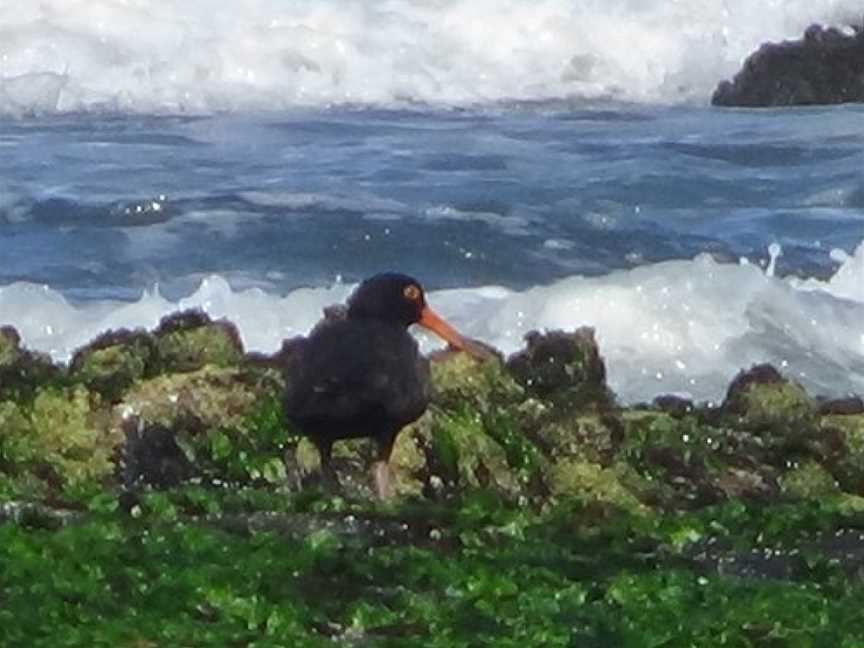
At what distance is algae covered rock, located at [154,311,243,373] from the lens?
9805mm

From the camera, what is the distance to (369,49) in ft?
85.6

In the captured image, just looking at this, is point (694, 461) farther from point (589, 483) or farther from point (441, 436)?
point (441, 436)

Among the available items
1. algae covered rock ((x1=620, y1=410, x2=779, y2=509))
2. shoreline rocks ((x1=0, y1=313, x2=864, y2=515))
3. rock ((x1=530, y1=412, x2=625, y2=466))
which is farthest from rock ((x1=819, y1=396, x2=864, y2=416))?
rock ((x1=530, y1=412, x2=625, y2=466))

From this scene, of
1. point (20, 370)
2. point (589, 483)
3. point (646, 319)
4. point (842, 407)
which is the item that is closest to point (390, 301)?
point (589, 483)

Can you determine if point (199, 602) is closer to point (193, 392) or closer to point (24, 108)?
point (193, 392)

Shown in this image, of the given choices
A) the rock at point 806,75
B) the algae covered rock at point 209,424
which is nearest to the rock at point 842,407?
the algae covered rock at point 209,424

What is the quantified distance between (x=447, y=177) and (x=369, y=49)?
23.0 ft

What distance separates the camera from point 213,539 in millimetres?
7324

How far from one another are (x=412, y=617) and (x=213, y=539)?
778 millimetres

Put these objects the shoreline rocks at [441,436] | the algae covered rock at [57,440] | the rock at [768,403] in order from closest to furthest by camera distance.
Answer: the algae covered rock at [57,440] < the shoreline rocks at [441,436] < the rock at [768,403]

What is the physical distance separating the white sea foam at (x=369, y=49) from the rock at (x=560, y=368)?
43.9ft

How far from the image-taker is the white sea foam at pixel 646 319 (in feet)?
42.6

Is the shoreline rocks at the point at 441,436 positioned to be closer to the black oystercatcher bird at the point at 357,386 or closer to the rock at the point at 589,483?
the rock at the point at 589,483

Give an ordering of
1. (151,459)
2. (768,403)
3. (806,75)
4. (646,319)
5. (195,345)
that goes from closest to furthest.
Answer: (151,459) < (768,403) < (195,345) < (646,319) < (806,75)
